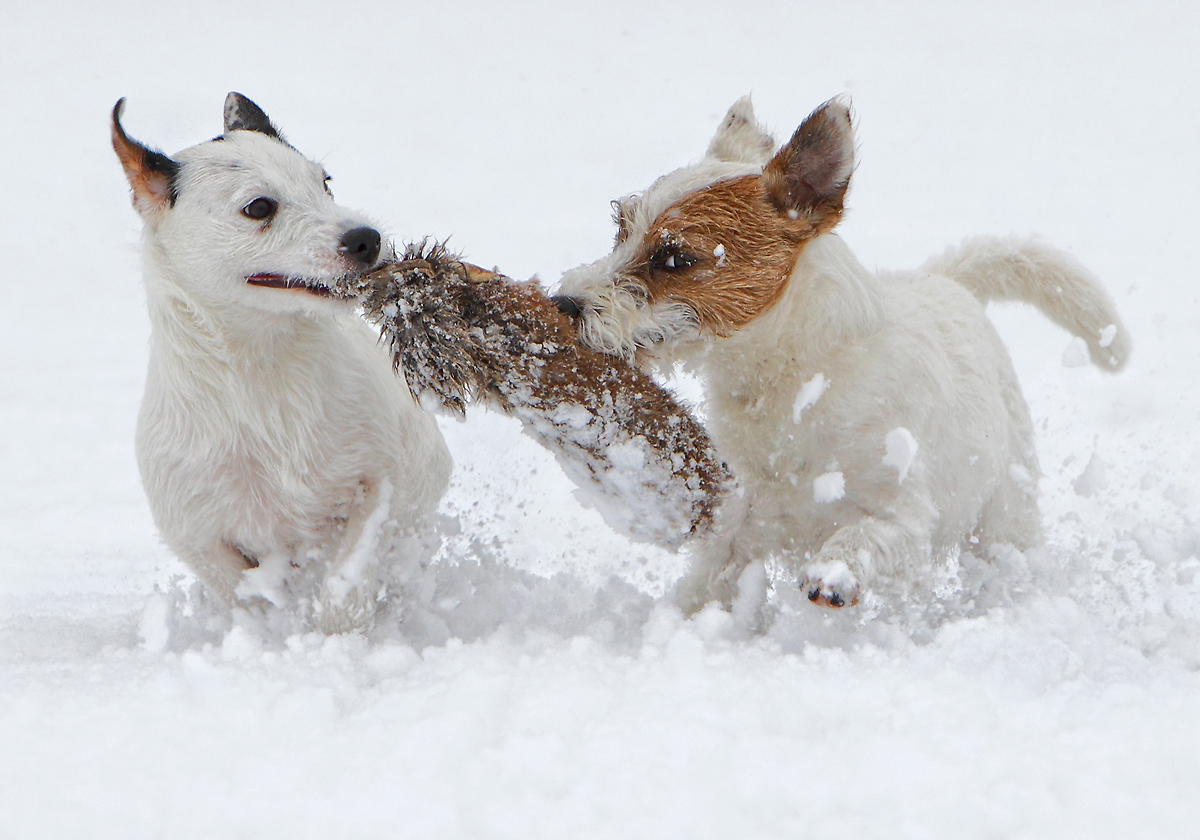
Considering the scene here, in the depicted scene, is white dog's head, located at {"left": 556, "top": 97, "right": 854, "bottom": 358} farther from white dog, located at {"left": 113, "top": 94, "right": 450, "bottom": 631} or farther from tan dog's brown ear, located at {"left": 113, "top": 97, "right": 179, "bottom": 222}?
tan dog's brown ear, located at {"left": 113, "top": 97, "right": 179, "bottom": 222}

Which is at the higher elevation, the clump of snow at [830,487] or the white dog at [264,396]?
the clump of snow at [830,487]

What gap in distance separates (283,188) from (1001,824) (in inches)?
92.8

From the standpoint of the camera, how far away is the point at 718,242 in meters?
2.95

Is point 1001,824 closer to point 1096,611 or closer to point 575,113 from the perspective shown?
point 1096,611

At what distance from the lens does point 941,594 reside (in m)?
3.34

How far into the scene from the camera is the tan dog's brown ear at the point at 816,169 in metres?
2.88

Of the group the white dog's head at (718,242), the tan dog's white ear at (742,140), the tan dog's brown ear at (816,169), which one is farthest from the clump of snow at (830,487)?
the tan dog's white ear at (742,140)

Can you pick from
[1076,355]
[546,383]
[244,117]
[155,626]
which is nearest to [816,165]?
[546,383]

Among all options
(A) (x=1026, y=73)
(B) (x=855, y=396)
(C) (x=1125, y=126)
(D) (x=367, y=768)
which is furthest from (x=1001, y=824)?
(A) (x=1026, y=73)

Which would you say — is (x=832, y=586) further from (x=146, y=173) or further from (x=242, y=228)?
(x=146, y=173)

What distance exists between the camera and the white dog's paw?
2.64 m

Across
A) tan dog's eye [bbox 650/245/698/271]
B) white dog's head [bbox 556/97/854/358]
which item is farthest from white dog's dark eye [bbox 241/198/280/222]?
tan dog's eye [bbox 650/245/698/271]

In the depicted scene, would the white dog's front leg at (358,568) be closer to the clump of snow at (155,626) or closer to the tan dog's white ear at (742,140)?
the clump of snow at (155,626)

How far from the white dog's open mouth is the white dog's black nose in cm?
11
